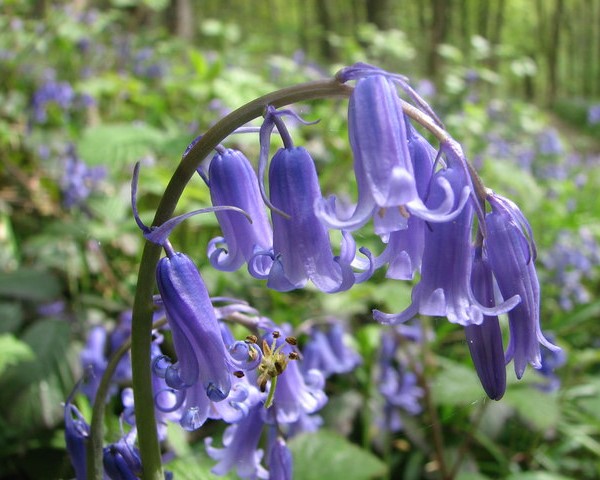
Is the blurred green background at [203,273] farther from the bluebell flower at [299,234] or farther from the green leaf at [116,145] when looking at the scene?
the bluebell flower at [299,234]

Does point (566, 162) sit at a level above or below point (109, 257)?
below

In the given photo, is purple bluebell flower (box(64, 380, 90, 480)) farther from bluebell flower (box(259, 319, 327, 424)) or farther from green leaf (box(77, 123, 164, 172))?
green leaf (box(77, 123, 164, 172))

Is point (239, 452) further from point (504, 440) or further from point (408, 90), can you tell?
point (504, 440)

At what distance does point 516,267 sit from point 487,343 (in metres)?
0.12

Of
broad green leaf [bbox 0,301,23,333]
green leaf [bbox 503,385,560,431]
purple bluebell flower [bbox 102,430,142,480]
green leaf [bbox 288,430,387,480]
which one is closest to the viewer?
purple bluebell flower [bbox 102,430,142,480]

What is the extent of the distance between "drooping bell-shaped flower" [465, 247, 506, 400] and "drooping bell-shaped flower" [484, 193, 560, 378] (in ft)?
0.08

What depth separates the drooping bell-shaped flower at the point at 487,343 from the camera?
3.54 ft

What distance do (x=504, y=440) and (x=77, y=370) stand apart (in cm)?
→ 226

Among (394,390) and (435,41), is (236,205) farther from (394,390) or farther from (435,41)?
(435,41)

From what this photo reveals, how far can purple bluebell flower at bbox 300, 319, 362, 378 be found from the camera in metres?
3.20

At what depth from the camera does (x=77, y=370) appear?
329cm

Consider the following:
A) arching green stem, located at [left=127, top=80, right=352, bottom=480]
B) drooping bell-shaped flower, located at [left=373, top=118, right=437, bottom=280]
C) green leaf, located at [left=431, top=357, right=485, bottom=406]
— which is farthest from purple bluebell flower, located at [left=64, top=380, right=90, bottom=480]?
green leaf, located at [left=431, top=357, right=485, bottom=406]

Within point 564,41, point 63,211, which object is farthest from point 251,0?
point 63,211

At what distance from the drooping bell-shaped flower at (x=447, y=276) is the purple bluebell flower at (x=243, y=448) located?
0.51 m
